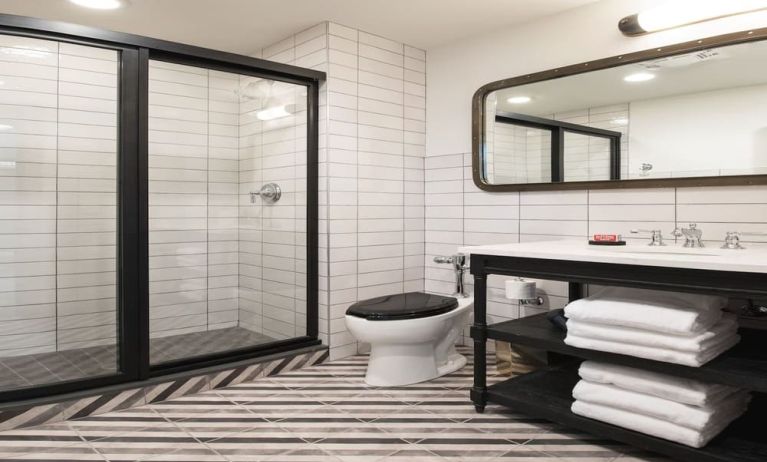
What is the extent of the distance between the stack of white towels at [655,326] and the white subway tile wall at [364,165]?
1487mm

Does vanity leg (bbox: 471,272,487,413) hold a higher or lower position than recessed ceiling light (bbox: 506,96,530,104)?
lower

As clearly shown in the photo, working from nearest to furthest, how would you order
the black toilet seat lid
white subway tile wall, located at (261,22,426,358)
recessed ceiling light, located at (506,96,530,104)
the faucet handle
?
the faucet handle, the black toilet seat lid, recessed ceiling light, located at (506,96,530,104), white subway tile wall, located at (261,22,426,358)

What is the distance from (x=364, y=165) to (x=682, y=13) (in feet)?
5.81

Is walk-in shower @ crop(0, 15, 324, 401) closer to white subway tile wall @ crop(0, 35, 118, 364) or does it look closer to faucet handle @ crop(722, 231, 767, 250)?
white subway tile wall @ crop(0, 35, 118, 364)

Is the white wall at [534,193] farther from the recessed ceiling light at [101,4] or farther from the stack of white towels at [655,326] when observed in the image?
the recessed ceiling light at [101,4]

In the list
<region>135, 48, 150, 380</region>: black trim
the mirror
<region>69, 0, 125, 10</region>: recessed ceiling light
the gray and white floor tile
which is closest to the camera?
the gray and white floor tile

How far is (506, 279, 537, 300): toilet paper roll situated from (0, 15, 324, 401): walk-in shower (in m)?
1.12

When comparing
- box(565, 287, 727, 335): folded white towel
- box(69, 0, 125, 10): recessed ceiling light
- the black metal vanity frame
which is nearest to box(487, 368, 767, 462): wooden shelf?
the black metal vanity frame

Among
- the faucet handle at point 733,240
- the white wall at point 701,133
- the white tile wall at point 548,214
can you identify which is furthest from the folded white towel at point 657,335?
the white wall at point 701,133

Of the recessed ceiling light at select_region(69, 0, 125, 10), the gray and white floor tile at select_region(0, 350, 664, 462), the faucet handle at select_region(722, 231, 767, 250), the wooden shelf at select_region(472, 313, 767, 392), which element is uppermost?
the recessed ceiling light at select_region(69, 0, 125, 10)

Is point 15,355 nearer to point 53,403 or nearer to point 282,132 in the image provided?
point 53,403

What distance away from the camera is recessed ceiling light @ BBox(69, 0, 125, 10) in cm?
279

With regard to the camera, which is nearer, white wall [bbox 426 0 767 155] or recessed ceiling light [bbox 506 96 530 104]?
white wall [bbox 426 0 767 155]

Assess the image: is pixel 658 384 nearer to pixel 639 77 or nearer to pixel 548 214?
pixel 548 214
